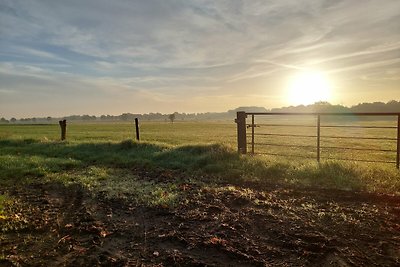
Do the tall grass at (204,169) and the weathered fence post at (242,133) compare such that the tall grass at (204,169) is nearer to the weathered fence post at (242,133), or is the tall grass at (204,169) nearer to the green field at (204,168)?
the green field at (204,168)

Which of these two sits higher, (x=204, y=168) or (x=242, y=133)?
(x=242, y=133)

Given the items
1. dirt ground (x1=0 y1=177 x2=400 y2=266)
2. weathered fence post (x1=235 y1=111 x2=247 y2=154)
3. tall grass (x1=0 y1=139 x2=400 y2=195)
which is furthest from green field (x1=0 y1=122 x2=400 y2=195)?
dirt ground (x1=0 y1=177 x2=400 y2=266)

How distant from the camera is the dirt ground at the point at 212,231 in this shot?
4898 mm

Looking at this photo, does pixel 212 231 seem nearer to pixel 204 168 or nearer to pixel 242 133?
pixel 204 168

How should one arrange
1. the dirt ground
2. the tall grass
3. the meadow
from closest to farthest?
1. the dirt ground
2. the meadow
3. the tall grass

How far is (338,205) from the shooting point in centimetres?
739

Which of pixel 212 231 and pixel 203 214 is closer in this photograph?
pixel 212 231

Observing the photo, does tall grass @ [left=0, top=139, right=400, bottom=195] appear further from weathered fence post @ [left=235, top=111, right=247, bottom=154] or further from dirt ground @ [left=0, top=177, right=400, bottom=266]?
dirt ground @ [left=0, top=177, right=400, bottom=266]

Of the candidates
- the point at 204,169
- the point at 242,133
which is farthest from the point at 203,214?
the point at 242,133

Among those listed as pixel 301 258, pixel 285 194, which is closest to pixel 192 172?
pixel 285 194

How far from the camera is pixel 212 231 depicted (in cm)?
593

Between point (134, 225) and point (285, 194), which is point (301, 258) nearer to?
point (134, 225)

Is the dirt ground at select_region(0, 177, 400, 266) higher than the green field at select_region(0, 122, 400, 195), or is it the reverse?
the green field at select_region(0, 122, 400, 195)

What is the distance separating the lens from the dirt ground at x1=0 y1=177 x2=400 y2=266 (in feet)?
16.1
